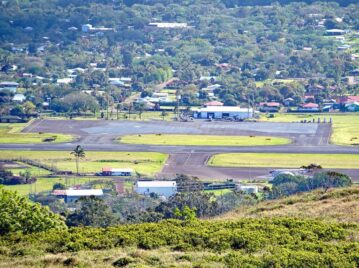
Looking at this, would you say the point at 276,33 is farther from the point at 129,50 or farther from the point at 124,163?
the point at 124,163

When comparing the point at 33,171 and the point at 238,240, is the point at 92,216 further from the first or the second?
the point at 33,171

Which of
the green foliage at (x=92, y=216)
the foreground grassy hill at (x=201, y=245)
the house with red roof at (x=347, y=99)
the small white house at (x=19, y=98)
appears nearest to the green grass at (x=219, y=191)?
the green foliage at (x=92, y=216)

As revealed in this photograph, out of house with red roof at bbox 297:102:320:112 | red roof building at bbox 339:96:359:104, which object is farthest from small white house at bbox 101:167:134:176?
red roof building at bbox 339:96:359:104

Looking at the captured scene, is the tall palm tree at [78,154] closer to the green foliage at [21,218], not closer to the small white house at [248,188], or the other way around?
the small white house at [248,188]

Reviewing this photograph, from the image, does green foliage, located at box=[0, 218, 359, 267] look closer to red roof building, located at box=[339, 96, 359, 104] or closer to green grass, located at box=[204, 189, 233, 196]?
green grass, located at box=[204, 189, 233, 196]

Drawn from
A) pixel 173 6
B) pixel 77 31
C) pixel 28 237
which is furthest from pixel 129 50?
pixel 28 237
